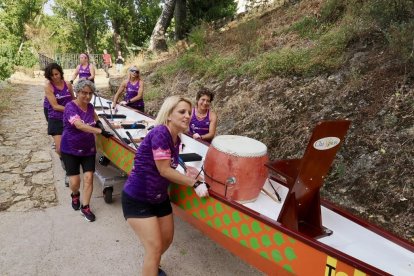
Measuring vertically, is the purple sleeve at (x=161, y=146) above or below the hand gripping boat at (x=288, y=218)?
above

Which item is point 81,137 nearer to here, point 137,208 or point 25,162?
point 137,208

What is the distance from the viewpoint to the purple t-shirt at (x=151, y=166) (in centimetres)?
262

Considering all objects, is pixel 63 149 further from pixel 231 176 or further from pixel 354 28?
pixel 354 28

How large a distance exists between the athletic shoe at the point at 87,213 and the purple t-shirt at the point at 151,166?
5.48ft

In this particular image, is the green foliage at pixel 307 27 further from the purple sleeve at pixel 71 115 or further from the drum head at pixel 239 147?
the purple sleeve at pixel 71 115

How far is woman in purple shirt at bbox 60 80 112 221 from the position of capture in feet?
13.3

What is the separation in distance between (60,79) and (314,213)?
3990 millimetres

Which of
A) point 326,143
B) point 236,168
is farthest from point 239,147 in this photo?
point 326,143

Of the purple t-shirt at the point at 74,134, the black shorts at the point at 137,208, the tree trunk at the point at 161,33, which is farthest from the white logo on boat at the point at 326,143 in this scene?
the tree trunk at the point at 161,33

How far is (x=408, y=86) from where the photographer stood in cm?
533

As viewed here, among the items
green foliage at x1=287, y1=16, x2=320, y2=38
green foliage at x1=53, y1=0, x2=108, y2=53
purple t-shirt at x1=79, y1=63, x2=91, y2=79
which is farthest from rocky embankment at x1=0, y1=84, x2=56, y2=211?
green foliage at x1=53, y1=0, x2=108, y2=53

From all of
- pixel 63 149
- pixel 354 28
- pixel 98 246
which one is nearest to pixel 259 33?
pixel 354 28

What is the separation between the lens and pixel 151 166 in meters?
2.73

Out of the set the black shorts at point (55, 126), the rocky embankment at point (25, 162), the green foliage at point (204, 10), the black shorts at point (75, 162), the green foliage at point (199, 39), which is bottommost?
the rocky embankment at point (25, 162)
